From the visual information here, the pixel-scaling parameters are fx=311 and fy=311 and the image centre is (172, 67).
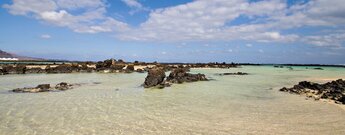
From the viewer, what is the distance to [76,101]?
1488 cm

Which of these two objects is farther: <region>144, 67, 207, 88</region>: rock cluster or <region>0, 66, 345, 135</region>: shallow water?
<region>144, 67, 207, 88</region>: rock cluster

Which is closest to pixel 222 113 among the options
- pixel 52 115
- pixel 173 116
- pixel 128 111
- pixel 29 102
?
pixel 173 116

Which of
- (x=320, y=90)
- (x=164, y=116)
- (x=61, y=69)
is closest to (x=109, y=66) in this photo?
(x=61, y=69)

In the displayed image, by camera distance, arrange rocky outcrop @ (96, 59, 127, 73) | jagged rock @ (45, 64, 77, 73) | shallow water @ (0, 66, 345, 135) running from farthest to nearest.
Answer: rocky outcrop @ (96, 59, 127, 73) → jagged rock @ (45, 64, 77, 73) → shallow water @ (0, 66, 345, 135)

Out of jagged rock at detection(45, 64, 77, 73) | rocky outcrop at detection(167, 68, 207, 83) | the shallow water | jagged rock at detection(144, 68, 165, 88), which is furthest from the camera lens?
jagged rock at detection(45, 64, 77, 73)

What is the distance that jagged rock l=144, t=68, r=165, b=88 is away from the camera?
23.2 metres

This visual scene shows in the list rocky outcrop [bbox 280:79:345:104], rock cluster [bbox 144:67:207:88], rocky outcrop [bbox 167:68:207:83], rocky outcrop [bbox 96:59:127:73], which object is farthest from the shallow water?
rocky outcrop [bbox 96:59:127:73]

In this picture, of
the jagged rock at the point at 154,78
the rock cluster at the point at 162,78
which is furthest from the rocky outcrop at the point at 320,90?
the jagged rock at the point at 154,78

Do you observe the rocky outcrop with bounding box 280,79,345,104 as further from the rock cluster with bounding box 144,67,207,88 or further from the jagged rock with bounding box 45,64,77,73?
the jagged rock with bounding box 45,64,77,73

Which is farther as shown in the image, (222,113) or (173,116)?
(222,113)

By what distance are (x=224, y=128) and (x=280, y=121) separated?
7.72 ft

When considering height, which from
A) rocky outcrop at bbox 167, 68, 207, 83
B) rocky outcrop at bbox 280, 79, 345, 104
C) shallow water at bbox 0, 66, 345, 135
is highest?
rocky outcrop at bbox 167, 68, 207, 83

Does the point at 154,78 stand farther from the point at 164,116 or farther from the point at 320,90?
the point at 164,116

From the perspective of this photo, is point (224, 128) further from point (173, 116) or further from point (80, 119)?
point (80, 119)
